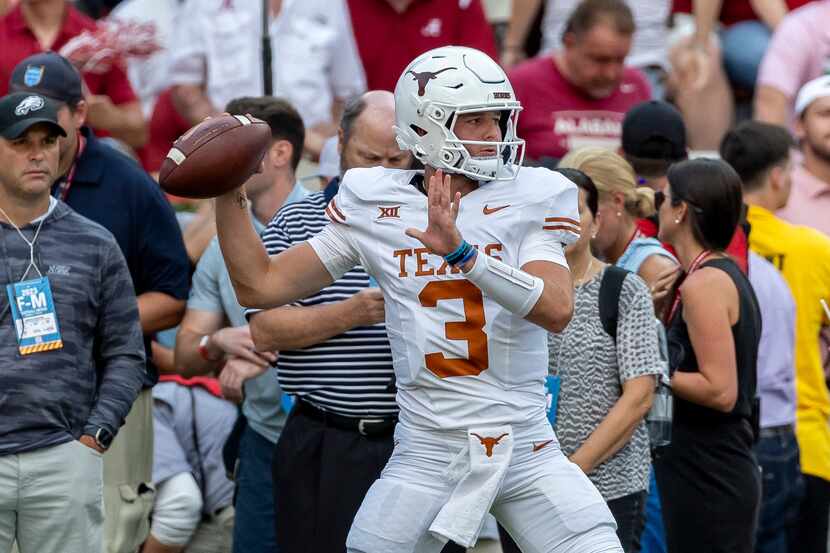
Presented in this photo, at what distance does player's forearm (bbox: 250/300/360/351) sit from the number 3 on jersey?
68cm

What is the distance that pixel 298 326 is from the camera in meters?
5.04

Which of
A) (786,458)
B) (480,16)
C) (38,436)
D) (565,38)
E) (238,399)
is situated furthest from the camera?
(480,16)

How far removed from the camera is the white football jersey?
434 centimetres

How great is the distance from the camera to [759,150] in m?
6.76

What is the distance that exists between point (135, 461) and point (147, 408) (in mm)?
216

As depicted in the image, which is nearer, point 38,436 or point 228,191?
point 228,191

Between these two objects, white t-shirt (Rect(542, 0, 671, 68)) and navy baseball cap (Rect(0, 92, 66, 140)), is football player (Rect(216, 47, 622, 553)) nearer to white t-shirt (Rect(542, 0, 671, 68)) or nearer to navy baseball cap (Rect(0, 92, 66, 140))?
navy baseball cap (Rect(0, 92, 66, 140))

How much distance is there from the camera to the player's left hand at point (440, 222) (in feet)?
13.4

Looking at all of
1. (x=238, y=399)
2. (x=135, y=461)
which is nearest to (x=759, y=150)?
(x=238, y=399)

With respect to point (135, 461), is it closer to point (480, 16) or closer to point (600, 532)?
point (600, 532)

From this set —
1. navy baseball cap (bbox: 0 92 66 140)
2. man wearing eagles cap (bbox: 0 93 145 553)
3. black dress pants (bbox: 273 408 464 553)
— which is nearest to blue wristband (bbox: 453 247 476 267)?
black dress pants (bbox: 273 408 464 553)

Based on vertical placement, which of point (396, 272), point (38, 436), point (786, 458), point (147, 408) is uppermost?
point (396, 272)

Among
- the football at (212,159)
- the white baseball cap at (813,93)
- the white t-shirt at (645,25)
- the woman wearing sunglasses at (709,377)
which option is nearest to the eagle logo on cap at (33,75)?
the football at (212,159)

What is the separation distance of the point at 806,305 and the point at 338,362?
2494 mm
